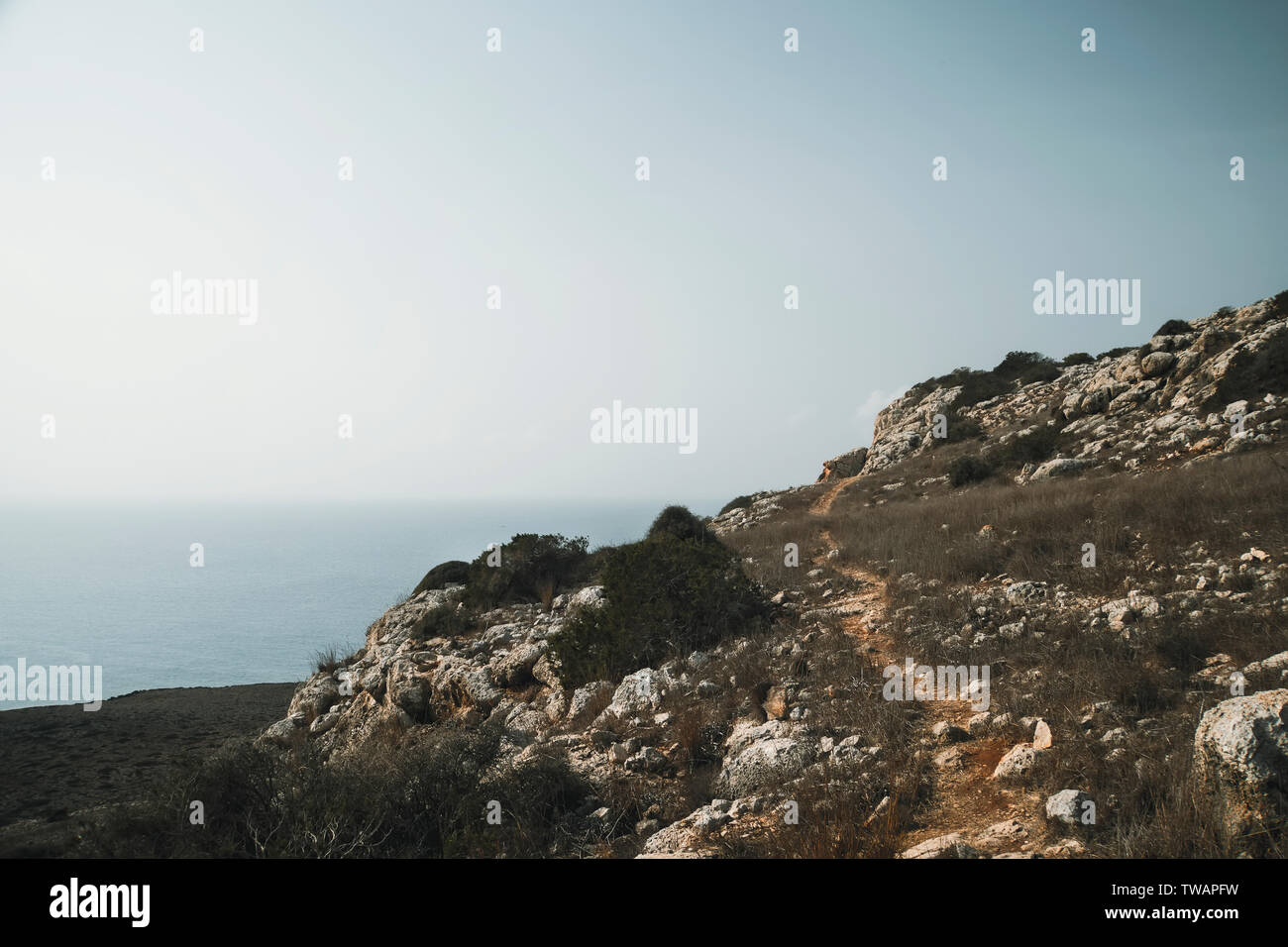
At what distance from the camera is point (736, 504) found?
3834 centimetres

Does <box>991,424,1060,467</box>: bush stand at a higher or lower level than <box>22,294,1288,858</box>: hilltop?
higher

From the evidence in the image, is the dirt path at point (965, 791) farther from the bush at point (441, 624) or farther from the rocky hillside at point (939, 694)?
the bush at point (441, 624)

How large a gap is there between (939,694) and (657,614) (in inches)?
181

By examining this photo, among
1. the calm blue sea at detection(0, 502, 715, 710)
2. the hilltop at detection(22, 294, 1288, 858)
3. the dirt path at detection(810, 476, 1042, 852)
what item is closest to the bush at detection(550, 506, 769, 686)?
the hilltop at detection(22, 294, 1288, 858)

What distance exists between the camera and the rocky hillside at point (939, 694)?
3.66 metres

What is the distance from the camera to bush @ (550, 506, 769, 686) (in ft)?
31.0

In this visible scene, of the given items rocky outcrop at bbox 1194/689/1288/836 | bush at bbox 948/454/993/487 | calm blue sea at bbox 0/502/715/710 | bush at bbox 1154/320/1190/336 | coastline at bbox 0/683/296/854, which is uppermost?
bush at bbox 1154/320/1190/336

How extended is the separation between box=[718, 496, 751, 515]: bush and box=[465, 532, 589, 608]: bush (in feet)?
63.0

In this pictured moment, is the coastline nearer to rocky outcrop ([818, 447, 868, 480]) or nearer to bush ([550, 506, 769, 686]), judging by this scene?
bush ([550, 506, 769, 686])
